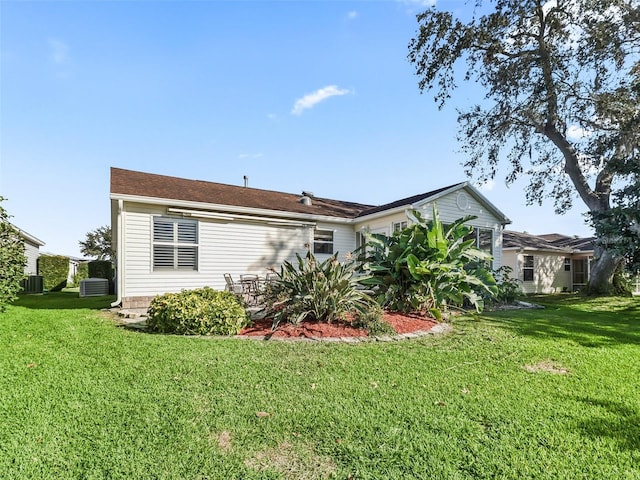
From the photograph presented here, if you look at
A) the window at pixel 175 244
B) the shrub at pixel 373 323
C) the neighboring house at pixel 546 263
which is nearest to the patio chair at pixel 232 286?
the window at pixel 175 244

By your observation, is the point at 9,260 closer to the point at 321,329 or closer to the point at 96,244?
the point at 321,329

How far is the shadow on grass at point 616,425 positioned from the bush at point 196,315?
204 inches

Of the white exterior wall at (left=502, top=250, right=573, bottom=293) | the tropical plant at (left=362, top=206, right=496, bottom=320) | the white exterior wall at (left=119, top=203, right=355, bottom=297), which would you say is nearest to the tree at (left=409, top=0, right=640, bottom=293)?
the white exterior wall at (left=502, top=250, right=573, bottom=293)

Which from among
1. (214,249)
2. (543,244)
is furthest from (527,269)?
(214,249)

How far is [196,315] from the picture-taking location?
6.14 m

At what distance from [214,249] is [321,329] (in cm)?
629

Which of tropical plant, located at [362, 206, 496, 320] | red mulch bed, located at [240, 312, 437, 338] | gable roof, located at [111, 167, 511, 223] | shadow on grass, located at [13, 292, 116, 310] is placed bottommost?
shadow on grass, located at [13, 292, 116, 310]

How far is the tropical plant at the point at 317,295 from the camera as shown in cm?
648

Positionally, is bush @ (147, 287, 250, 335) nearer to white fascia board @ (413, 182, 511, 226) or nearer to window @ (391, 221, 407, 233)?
window @ (391, 221, 407, 233)

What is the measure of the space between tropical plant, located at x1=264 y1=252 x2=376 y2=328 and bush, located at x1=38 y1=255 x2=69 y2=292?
20366 millimetres

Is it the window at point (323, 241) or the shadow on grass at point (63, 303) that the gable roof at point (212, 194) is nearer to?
the window at point (323, 241)

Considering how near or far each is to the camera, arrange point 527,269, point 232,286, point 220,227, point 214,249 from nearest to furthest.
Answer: point 232,286, point 214,249, point 220,227, point 527,269

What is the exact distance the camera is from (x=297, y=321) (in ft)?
20.3

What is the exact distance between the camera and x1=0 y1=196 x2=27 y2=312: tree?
8703 millimetres
